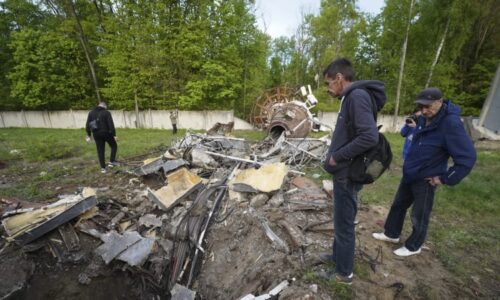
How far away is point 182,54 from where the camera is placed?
14.6 meters

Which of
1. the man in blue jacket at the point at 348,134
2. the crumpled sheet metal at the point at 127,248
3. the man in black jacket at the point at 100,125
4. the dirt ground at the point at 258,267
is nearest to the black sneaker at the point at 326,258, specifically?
the dirt ground at the point at 258,267

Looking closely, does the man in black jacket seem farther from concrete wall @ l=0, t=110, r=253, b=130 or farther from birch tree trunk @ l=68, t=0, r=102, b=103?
birch tree trunk @ l=68, t=0, r=102, b=103

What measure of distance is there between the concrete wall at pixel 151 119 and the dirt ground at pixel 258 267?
40.4ft

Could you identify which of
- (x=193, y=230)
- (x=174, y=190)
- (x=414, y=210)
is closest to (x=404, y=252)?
(x=414, y=210)

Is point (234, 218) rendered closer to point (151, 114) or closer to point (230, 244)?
point (230, 244)

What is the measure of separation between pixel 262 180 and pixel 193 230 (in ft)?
5.23

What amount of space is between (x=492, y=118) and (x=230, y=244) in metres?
13.8

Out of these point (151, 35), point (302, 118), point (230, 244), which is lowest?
point (230, 244)

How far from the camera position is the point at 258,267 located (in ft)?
8.78

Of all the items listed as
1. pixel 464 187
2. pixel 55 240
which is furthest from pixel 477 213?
pixel 55 240

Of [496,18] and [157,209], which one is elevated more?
[496,18]

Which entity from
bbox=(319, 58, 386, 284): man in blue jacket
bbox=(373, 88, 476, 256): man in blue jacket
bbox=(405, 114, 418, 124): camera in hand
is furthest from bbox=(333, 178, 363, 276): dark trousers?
bbox=(405, 114, 418, 124): camera in hand

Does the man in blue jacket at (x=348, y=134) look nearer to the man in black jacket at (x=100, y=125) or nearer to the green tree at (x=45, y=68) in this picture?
the man in black jacket at (x=100, y=125)

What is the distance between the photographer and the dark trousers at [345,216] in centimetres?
198
